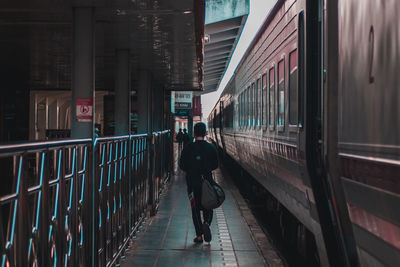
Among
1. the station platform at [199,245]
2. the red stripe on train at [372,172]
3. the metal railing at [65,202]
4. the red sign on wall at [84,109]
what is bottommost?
the station platform at [199,245]

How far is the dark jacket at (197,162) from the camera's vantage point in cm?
776

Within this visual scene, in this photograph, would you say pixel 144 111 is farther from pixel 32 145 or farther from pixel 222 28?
pixel 222 28

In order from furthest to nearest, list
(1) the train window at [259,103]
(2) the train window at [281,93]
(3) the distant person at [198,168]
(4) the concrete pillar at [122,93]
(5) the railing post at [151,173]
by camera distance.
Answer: (5) the railing post at [151,173], (4) the concrete pillar at [122,93], (1) the train window at [259,103], (3) the distant person at [198,168], (2) the train window at [281,93]

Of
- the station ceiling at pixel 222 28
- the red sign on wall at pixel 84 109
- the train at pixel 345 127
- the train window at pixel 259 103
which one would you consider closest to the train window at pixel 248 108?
the train window at pixel 259 103

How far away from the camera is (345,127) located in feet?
11.2

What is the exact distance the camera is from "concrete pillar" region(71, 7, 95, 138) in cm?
646

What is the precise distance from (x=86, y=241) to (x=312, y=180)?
2.04 meters

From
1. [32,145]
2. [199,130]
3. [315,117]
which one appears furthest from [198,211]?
[32,145]

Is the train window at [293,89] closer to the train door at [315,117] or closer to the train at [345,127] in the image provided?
the train at [345,127]

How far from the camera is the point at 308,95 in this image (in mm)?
4598

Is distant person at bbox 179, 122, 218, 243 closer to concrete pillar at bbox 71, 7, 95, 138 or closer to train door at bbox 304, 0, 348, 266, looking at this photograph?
concrete pillar at bbox 71, 7, 95, 138

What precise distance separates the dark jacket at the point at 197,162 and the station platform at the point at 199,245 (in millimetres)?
908

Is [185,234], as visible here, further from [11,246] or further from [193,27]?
[11,246]

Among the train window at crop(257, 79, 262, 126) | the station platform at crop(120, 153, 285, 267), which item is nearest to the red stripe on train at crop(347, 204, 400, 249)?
the station platform at crop(120, 153, 285, 267)
